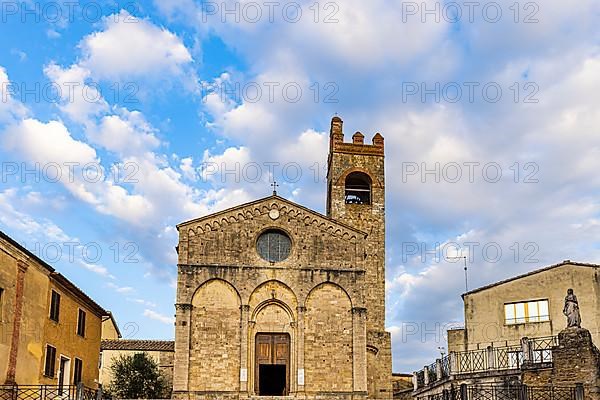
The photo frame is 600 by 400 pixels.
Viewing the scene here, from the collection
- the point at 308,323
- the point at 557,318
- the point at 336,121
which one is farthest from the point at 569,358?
the point at 336,121

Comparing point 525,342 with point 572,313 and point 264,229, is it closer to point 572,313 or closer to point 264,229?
point 572,313

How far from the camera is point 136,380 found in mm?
45375

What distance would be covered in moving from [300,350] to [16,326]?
1561 centimetres

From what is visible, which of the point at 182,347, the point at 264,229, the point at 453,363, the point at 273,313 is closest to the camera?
the point at 453,363

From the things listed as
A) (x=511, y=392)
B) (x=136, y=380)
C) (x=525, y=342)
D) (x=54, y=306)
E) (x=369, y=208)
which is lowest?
(x=511, y=392)

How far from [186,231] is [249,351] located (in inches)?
282

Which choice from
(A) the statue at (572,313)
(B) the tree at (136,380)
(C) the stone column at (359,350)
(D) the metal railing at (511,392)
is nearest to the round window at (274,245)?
(C) the stone column at (359,350)

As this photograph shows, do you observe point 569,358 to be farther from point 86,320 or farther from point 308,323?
point 86,320

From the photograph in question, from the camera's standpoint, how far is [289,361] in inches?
1432

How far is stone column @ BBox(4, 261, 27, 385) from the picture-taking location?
948 inches

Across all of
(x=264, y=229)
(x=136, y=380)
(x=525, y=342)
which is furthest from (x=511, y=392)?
(x=136, y=380)

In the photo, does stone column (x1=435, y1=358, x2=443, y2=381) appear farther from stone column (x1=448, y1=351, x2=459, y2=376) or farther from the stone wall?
the stone wall

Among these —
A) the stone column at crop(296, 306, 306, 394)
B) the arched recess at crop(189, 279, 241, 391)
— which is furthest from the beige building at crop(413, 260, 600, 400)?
the arched recess at crop(189, 279, 241, 391)

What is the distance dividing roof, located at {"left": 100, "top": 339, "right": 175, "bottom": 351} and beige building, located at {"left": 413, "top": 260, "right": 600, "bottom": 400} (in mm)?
20564
